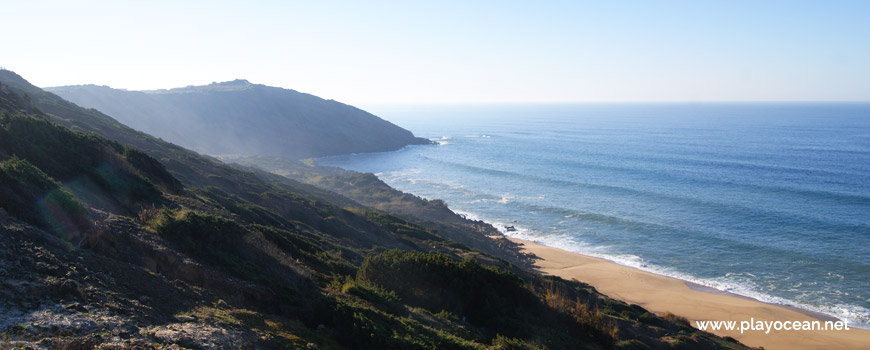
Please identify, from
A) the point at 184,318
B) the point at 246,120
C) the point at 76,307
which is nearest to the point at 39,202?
the point at 76,307

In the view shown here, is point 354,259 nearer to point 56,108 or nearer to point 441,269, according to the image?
point 441,269

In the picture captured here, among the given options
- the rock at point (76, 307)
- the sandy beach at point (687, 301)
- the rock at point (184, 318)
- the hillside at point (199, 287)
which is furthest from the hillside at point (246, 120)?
the rock at point (76, 307)

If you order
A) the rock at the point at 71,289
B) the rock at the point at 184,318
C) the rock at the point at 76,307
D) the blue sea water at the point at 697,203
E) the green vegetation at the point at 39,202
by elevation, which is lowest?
the blue sea water at the point at 697,203

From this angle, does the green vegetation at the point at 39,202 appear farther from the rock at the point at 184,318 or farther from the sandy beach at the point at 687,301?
the sandy beach at the point at 687,301

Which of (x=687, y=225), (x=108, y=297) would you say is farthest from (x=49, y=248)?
(x=687, y=225)

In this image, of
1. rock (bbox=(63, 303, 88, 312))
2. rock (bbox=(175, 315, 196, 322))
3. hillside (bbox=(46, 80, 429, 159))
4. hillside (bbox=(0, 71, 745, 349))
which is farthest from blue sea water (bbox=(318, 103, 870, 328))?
rock (bbox=(63, 303, 88, 312))
